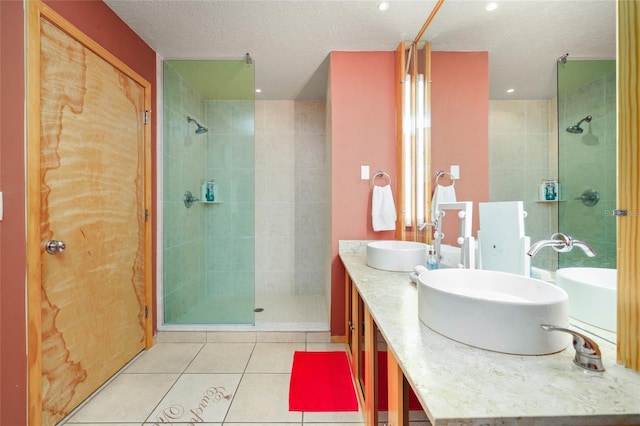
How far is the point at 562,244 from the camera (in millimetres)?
805

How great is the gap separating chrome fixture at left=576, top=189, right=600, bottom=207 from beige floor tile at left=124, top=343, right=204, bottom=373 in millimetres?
2237

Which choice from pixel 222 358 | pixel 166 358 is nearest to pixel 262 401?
pixel 222 358

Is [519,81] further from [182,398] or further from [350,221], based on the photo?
[182,398]

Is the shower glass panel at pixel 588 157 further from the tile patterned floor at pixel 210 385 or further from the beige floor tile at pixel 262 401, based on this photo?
the beige floor tile at pixel 262 401

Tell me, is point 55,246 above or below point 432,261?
above

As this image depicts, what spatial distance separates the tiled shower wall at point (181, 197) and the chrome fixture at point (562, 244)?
2444 millimetres

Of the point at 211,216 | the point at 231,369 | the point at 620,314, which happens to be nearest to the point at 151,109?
the point at 211,216

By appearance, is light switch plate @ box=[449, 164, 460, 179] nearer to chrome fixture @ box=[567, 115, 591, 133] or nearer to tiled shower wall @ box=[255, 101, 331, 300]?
chrome fixture @ box=[567, 115, 591, 133]

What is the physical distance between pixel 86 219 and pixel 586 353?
6.96 ft

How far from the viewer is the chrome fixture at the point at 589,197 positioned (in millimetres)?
713

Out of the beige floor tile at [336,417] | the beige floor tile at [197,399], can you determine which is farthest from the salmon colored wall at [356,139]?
the beige floor tile at [197,399]

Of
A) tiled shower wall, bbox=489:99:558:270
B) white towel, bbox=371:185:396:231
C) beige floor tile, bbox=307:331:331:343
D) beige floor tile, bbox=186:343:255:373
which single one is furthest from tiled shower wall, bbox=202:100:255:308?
tiled shower wall, bbox=489:99:558:270

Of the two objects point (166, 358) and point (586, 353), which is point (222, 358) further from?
point (586, 353)

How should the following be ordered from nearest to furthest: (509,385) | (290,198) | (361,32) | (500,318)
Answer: (509,385) → (500,318) → (361,32) → (290,198)
